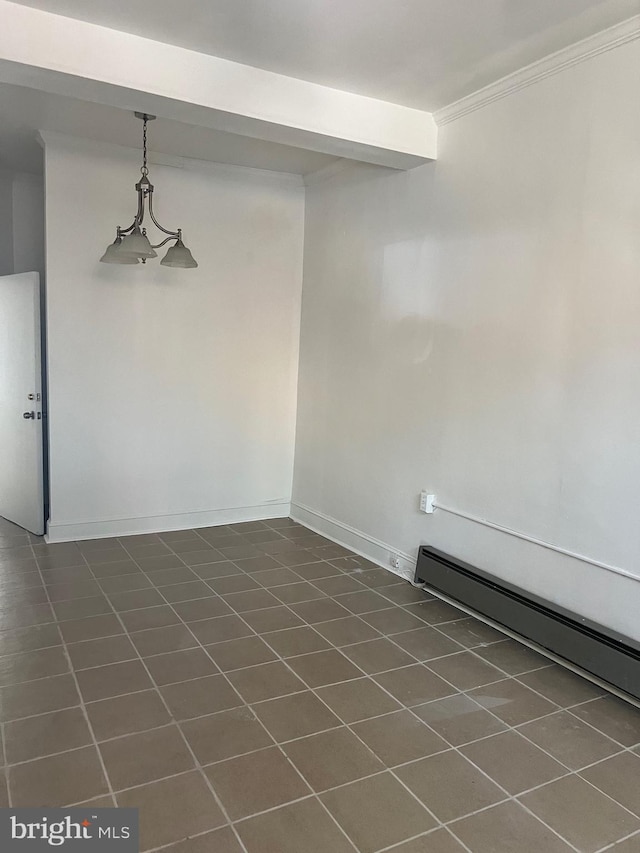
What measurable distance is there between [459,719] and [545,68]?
2.89 meters

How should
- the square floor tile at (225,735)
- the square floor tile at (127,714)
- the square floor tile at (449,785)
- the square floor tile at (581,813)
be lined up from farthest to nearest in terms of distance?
the square floor tile at (127,714), the square floor tile at (225,735), the square floor tile at (449,785), the square floor tile at (581,813)

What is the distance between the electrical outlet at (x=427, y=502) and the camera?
12.4ft

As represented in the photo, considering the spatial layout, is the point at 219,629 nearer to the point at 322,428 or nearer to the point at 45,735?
the point at 45,735

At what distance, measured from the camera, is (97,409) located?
14.8ft

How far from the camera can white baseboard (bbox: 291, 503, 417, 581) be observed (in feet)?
13.3

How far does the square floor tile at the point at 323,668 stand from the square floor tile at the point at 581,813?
0.93m

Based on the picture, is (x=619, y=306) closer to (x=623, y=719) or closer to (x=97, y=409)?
(x=623, y=719)

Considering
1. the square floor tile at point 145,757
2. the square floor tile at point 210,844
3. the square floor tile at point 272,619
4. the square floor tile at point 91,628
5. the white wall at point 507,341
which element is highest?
the white wall at point 507,341

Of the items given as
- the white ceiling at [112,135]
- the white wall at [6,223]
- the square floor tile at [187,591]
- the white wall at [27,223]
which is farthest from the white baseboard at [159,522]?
the white ceiling at [112,135]

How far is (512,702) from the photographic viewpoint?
2.68 m

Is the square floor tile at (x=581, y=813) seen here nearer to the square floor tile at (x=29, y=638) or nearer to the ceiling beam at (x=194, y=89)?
the square floor tile at (x=29, y=638)

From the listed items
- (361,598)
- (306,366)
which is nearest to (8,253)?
(306,366)

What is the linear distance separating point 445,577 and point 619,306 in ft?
5.66

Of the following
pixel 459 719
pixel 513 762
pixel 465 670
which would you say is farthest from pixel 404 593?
pixel 513 762
